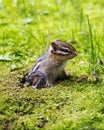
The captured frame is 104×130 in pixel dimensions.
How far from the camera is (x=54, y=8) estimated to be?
9.84 meters

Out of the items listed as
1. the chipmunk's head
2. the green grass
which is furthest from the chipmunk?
the green grass

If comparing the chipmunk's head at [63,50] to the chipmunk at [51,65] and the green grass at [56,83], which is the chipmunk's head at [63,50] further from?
the green grass at [56,83]

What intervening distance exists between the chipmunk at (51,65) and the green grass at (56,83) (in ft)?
0.48

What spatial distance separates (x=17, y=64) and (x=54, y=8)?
9.56ft

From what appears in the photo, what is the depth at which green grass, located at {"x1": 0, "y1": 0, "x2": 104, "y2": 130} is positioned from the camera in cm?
534

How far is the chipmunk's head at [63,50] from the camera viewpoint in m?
5.98

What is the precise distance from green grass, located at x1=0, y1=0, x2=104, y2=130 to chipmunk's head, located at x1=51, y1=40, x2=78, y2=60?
0.27 m

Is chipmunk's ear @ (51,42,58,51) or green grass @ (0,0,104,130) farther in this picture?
chipmunk's ear @ (51,42,58,51)

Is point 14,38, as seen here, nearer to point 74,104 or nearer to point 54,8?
point 54,8

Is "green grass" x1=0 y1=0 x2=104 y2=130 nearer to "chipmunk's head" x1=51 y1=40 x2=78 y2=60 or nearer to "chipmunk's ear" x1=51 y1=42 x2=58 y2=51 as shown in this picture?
"chipmunk's head" x1=51 y1=40 x2=78 y2=60

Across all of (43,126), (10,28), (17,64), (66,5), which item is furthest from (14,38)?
(43,126)

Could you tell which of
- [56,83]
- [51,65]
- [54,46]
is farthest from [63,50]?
[56,83]

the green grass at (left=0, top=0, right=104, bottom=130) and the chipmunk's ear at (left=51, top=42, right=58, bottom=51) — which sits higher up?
the chipmunk's ear at (left=51, top=42, right=58, bottom=51)

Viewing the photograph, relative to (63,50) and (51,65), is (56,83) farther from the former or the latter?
(63,50)
